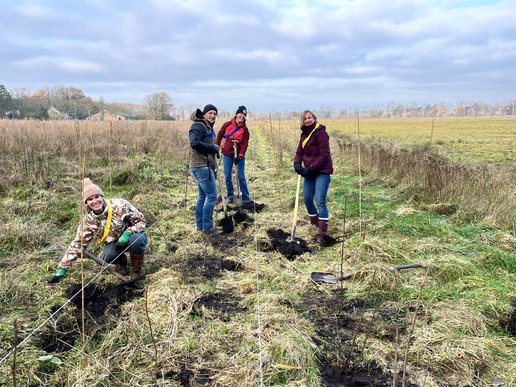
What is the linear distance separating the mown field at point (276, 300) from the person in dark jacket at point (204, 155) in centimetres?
53

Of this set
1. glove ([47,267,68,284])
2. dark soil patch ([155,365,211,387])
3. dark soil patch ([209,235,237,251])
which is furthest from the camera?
dark soil patch ([209,235,237,251])

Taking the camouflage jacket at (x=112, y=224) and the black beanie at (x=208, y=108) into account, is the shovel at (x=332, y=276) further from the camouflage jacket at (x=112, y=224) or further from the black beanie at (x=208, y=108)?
the black beanie at (x=208, y=108)

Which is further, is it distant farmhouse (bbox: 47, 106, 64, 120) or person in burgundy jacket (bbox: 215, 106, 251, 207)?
distant farmhouse (bbox: 47, 106, 64, 120)

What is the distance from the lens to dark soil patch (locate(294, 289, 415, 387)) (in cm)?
242

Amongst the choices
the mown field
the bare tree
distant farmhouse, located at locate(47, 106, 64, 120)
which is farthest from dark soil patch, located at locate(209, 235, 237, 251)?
the bare tree

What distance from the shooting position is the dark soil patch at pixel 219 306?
313cm

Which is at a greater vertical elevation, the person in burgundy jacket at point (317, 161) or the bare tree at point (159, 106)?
the bare tree at point (159, 106)

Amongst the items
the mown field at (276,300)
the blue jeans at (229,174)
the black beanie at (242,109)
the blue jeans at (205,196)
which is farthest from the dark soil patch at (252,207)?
the black beanie at (242,109)

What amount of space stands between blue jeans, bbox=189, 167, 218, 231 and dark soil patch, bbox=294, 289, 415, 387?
215 cm

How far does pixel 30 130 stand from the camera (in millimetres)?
12398

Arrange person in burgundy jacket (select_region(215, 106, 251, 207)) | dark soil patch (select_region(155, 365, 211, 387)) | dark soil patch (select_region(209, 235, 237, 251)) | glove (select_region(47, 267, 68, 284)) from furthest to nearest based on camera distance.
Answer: person in burgundy jacket (select_region(215, 106, 251, 207)) < dark soil patch (select_region(209, 235, 237, 251)) < glove (select_region(47, 267, 68, 284)) < dark soil patch (select_region(155, 365, 211, 387))

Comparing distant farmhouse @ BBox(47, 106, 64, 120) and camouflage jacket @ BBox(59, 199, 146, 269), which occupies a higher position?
distant farmhouse @ BBox(47, 106, 64, 120)

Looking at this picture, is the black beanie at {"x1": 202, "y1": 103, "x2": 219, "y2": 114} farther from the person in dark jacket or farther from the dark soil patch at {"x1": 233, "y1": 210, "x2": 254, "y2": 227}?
the dark soil patch at {"x1": 233, "y1": 210, "x2": 254, "y2": 227}

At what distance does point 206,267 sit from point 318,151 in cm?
216
